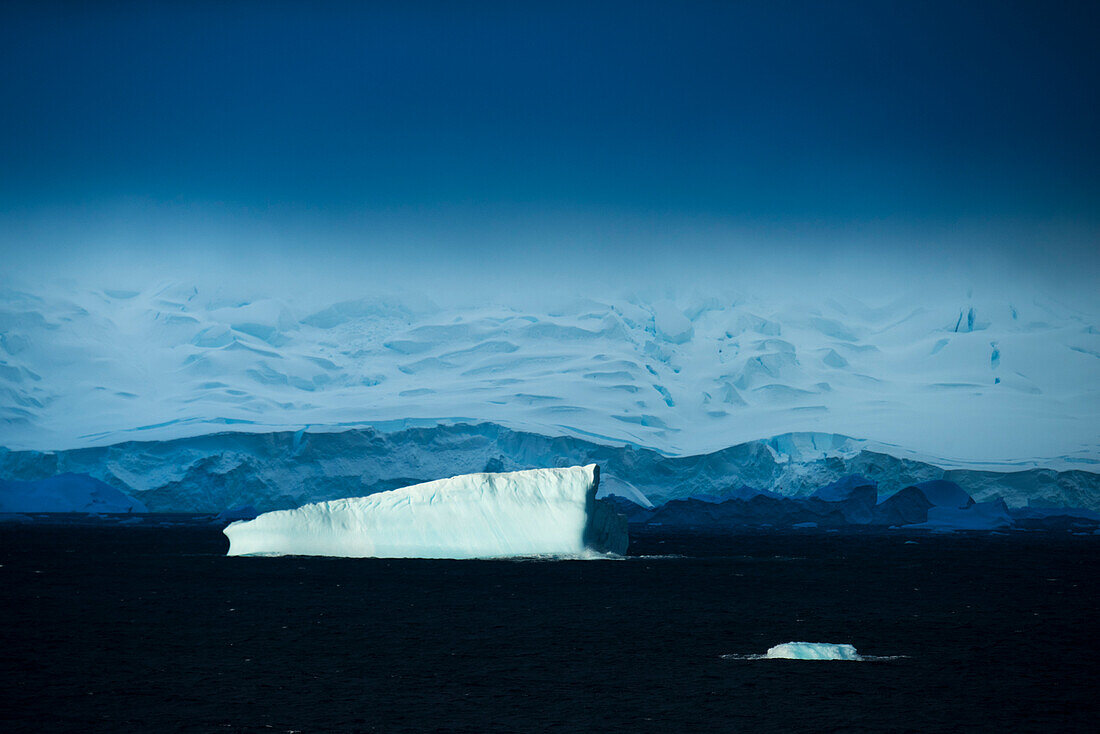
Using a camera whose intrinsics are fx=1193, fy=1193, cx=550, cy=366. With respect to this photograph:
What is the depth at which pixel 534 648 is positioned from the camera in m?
15.9

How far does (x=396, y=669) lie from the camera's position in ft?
45.4

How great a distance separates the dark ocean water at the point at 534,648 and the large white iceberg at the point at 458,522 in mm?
891

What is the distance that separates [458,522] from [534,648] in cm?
1613

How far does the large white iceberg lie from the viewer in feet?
101

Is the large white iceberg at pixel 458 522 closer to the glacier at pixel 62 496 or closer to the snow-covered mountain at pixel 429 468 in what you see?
the snow-covered mountain at pixel 429 468

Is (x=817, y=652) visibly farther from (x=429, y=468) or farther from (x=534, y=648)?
(x=429, y=468)

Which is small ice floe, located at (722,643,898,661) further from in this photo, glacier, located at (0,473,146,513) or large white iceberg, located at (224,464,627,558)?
glacier, located at (0,473,146,513)

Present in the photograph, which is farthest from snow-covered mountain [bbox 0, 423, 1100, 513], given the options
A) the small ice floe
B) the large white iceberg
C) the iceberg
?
the iceberg

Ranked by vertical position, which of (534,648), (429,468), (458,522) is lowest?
(534,648)

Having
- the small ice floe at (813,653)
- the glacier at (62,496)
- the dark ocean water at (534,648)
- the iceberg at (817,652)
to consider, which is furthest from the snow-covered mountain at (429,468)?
the iceberg at (817,652)

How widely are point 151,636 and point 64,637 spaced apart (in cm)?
119

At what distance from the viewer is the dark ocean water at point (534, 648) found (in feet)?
36.5

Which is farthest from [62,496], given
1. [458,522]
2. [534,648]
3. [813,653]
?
[813,653]

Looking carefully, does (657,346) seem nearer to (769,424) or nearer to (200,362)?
(769,424)
